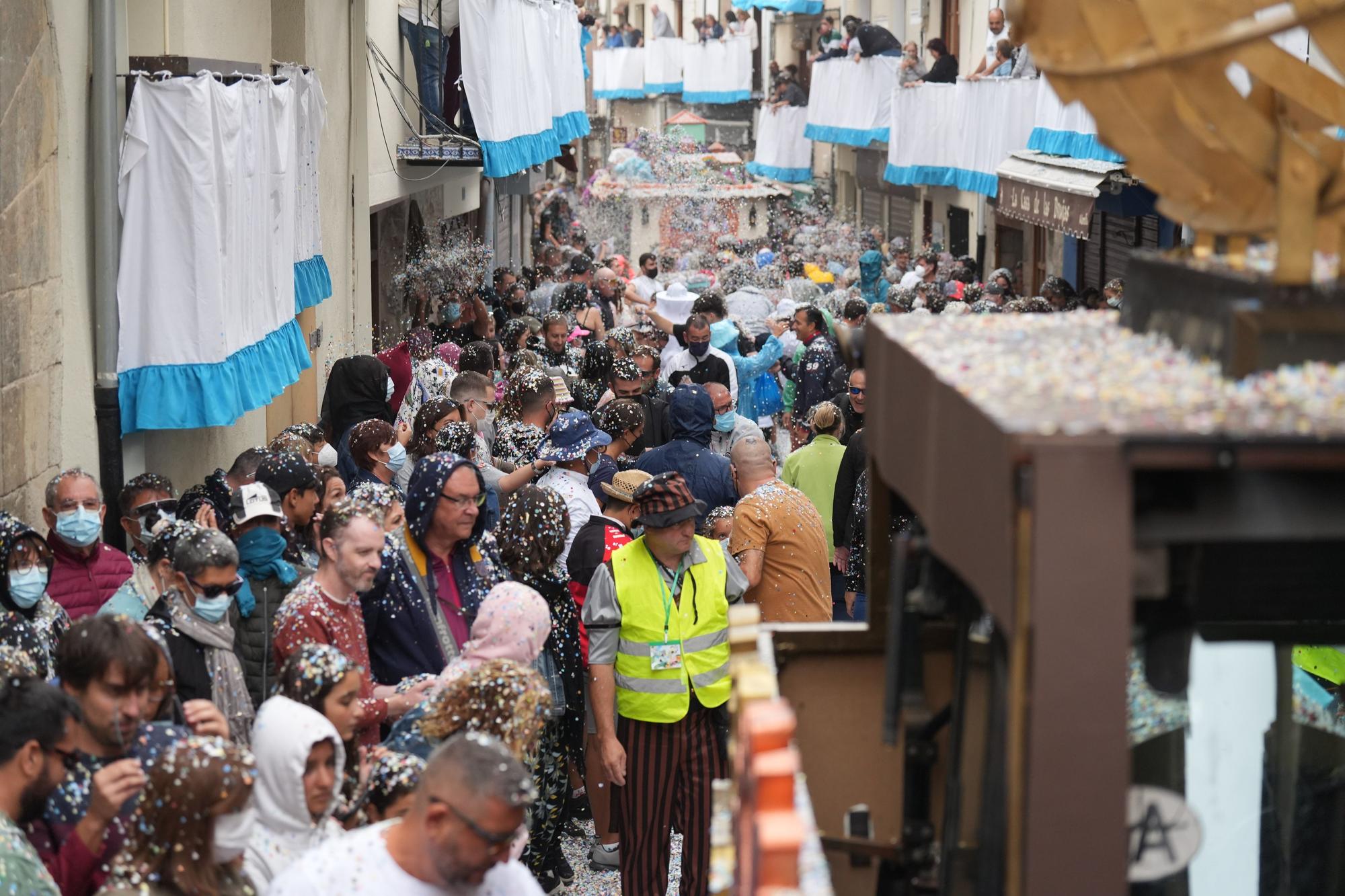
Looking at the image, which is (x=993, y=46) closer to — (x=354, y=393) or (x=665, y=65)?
(x=354, y=393)

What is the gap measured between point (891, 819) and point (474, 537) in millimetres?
2564

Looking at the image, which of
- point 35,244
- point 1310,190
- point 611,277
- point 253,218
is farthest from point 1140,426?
point 611,277

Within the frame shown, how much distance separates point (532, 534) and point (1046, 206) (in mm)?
11564

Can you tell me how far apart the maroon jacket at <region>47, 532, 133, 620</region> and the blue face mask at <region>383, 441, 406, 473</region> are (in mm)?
2066

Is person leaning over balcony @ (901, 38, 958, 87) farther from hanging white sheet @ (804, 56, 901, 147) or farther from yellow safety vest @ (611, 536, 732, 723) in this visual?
yellow safety vest @ (611, 536, 732, 723)

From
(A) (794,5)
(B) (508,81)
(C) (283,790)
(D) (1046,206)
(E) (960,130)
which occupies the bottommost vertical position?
(C) (283,790)

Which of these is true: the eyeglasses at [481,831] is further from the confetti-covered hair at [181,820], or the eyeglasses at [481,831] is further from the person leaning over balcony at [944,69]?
the person leaning over balcony at [944,69]

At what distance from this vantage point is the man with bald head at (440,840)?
3.16 metres

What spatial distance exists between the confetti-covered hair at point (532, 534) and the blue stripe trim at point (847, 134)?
23695mm

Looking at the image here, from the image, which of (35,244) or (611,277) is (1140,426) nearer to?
(35,244)

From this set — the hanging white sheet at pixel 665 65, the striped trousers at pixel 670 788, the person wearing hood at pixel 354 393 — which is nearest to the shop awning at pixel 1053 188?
the person wearing hood at pixel 354 393

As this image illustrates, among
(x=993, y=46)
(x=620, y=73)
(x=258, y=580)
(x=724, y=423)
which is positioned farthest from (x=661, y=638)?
(x=620, y=73)

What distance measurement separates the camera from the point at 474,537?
6.00 meters

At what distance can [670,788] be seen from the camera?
6043mm
